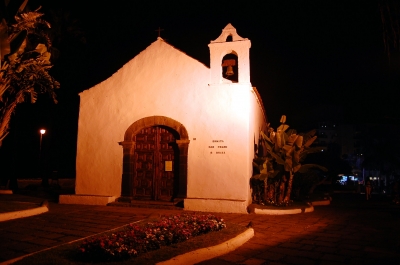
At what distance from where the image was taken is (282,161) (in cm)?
1102

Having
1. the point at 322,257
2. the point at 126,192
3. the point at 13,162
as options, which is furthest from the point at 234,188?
the point at 13,162

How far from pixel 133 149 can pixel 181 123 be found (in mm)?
1973

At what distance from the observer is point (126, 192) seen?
38.2ft

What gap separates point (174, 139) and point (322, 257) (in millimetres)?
6846

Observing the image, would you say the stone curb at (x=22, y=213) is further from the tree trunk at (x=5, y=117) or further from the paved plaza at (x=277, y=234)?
the tree trunk at (x=5, y=117)

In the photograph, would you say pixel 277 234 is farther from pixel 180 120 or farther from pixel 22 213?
pixel 22 213

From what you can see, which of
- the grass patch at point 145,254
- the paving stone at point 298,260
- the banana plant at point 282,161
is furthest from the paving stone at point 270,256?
the banana plant at point 282,161

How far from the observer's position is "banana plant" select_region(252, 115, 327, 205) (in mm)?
10930

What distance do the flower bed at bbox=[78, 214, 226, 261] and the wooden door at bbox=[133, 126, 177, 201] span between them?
13.9 feet

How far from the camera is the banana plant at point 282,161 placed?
10930 mm

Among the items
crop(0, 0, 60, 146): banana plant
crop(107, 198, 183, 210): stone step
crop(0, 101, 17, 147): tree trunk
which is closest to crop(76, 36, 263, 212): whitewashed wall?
crop(107, 198, 183, 210): stone step

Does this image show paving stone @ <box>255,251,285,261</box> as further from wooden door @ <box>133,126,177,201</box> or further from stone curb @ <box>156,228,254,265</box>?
wooden door @ <box>133,126,177,201</box>

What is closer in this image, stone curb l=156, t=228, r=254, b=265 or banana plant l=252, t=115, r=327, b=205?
stone curb l=156, t=228, r=254, b=265

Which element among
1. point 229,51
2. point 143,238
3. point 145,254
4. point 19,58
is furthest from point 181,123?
point 145,254
